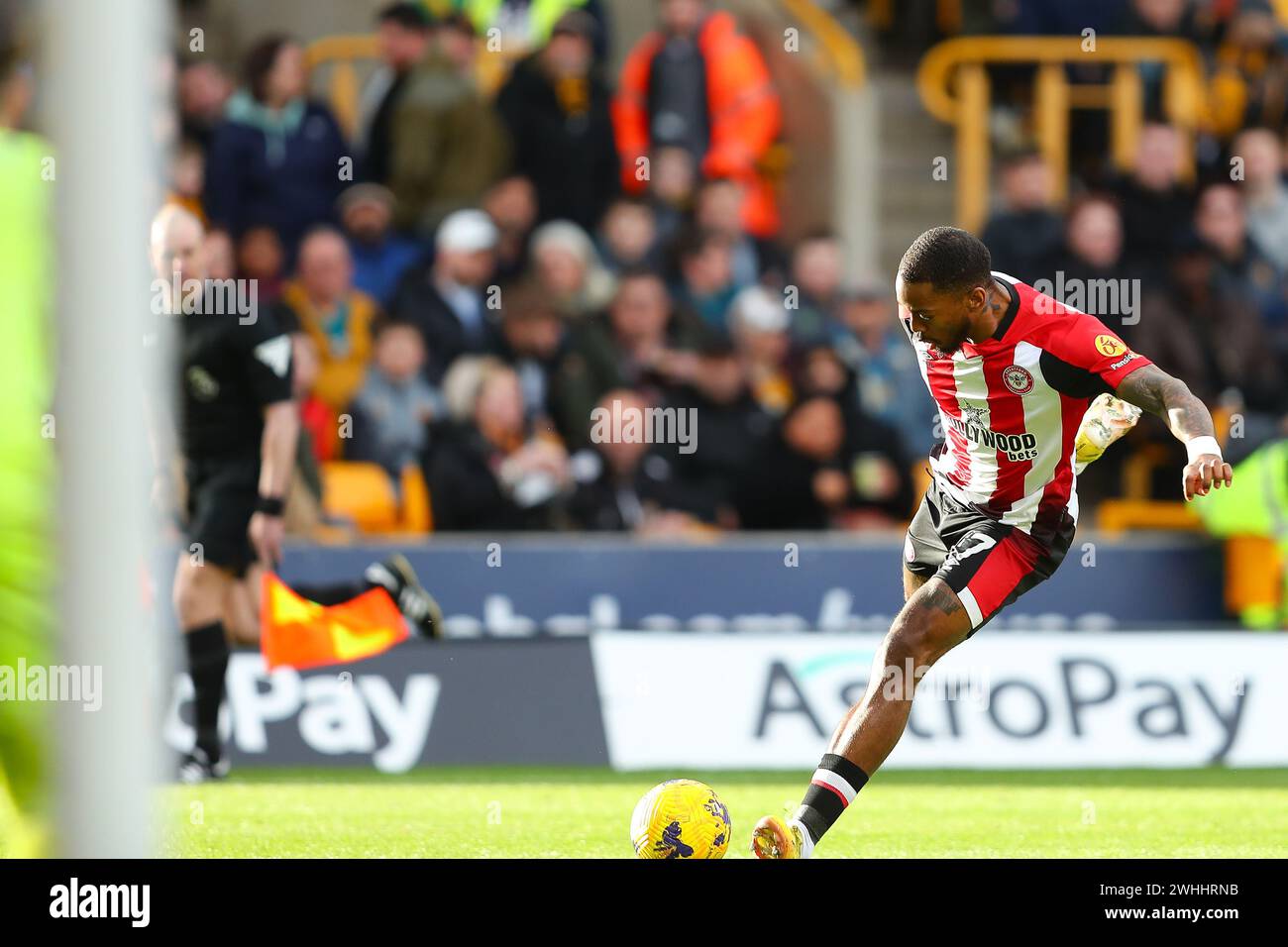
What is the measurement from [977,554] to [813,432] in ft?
17.4

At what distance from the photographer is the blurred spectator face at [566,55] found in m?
13.4

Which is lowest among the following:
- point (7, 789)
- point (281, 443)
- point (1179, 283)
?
point (7, 789)

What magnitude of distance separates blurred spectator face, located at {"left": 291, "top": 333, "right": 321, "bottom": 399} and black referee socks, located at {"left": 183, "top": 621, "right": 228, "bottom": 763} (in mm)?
2982

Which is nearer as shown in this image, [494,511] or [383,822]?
[383,822]

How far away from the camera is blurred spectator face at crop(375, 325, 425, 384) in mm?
12086

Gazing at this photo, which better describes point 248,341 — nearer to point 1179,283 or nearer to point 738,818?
point 738,818

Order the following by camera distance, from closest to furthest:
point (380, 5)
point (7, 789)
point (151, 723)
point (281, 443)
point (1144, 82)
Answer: point (151, 723), point (7, 789), point (281, 443), point (1144, 82), point (380, 5)

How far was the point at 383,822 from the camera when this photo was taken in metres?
7.87

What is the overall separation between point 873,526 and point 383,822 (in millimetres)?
5038

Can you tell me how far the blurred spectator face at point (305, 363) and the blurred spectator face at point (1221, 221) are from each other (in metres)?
5.34

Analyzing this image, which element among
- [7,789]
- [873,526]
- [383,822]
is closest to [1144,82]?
[873,526]

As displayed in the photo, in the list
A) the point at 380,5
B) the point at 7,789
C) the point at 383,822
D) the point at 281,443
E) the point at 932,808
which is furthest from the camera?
the point at 380,5

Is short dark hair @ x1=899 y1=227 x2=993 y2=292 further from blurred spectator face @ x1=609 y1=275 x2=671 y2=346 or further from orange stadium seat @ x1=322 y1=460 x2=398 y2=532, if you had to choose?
blurred spectator face @ x1=609 y1=275 x2=671 y2=346

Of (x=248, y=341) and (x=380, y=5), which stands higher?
(x=380, y=5)
